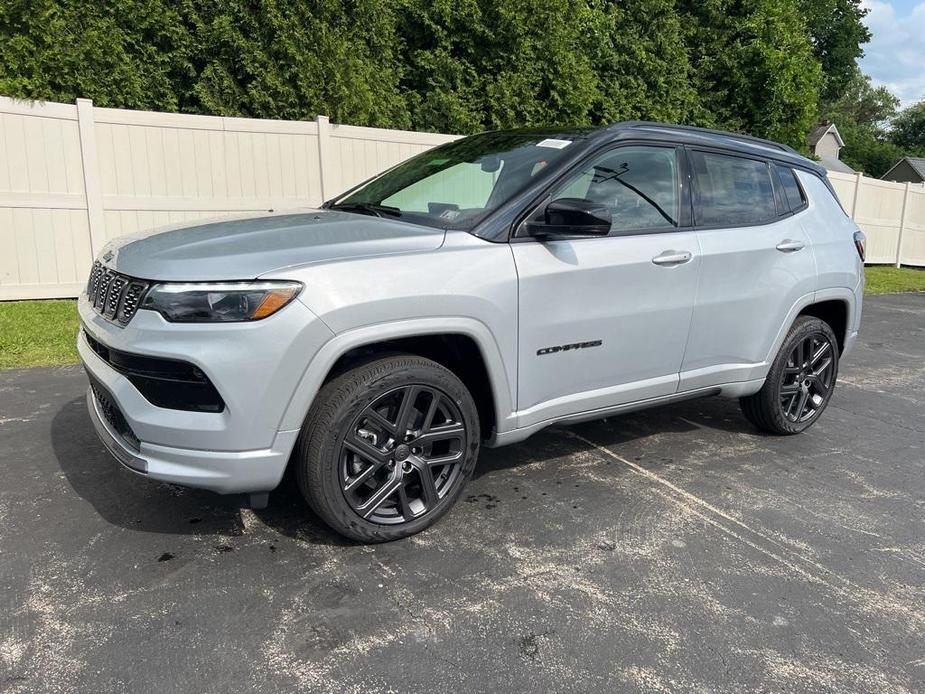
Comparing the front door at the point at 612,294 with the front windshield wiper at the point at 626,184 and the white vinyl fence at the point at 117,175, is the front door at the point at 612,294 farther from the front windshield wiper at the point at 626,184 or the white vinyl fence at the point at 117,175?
the white vinyl fence at the point at 117,175

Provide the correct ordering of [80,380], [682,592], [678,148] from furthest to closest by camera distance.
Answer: [80,380], [678,148], [682,592]

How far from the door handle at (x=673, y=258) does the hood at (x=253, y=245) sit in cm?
120

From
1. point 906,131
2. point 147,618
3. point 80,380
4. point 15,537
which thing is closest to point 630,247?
point 147,618

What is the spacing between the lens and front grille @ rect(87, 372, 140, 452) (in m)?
2.79

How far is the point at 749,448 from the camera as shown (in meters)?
4.43

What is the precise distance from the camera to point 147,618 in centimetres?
253

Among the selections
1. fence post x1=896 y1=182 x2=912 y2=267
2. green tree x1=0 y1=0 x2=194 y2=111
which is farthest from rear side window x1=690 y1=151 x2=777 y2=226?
fence post x1=896 y1=182 x2=912 y2=267

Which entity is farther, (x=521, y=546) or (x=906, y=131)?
(x=906, y=131)

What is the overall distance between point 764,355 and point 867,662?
213 cm

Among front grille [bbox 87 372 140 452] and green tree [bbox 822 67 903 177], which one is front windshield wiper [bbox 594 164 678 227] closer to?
front grille [bbox 87 372 140 452]

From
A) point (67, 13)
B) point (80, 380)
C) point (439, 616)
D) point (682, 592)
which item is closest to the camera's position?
point (439, 616)

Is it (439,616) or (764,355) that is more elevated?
(764,355)

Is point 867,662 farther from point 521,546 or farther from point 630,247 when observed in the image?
point 630,247

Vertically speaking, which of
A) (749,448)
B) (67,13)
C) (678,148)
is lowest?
(749,448)
